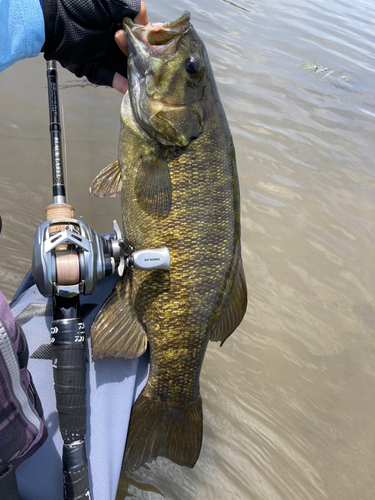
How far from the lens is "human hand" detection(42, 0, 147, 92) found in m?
1.75

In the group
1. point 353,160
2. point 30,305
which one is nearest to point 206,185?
point 30,305

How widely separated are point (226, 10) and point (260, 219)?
5572 mm

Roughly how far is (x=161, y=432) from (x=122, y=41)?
6.19 ft

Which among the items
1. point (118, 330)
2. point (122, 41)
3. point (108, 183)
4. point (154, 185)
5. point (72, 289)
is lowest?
point (118, 330)

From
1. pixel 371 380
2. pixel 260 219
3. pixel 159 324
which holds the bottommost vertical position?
pixel 371 380

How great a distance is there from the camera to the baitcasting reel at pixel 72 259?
1.39 metres

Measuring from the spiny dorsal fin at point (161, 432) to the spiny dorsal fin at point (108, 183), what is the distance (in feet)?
3.21

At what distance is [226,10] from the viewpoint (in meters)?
7.28

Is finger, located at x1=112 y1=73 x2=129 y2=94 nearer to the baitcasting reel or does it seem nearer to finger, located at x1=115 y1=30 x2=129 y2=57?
finger, located at x1=115 y1=30 x2=129 y2=57

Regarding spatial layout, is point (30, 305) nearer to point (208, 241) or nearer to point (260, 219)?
point (208, 241)

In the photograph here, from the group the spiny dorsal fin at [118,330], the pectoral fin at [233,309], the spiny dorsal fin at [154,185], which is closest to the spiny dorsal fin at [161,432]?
the spiny dorsal fin at [118,330]

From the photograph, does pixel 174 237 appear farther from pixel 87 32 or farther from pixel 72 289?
pixel 87 32

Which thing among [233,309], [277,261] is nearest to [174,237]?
[233,309]

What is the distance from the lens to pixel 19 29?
148 cm
